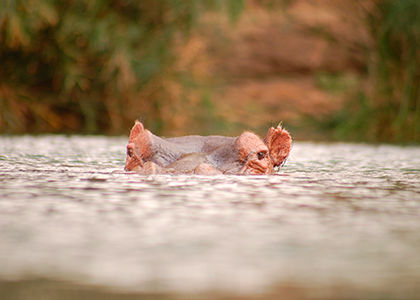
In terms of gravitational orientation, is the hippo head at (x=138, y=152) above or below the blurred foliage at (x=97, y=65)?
below

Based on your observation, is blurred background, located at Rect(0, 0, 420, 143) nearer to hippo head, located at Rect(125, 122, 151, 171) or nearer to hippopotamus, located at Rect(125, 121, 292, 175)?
hippopotamus, located at Rect(125, 121, 292, 175)

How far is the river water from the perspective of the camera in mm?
1054

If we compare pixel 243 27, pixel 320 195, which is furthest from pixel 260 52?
pixel 320 195

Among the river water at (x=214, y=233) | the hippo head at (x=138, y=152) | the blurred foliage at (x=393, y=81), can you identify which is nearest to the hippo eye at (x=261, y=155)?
the river water at (x=214, y=233)

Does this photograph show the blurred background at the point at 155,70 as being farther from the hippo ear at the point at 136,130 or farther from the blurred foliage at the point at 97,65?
the hippo ear at the point at 136,130

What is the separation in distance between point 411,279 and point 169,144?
1713 millimetres

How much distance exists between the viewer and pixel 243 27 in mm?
12078

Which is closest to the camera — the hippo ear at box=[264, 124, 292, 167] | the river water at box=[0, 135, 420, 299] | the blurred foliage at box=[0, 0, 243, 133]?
the river water at box=[0, 135, 420, 299]

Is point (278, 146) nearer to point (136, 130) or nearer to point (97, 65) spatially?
point (136, 130)

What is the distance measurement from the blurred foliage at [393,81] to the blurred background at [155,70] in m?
0.01

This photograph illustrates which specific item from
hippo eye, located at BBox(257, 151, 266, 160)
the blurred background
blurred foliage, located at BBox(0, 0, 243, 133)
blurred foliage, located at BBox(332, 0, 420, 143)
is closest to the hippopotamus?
hippo eye, located at BBox(257, 151, 266, 160)

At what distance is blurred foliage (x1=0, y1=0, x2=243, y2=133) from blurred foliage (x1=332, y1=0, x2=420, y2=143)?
1589 mm

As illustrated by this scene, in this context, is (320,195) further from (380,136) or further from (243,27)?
(243,27)

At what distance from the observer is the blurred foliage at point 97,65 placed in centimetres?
687
